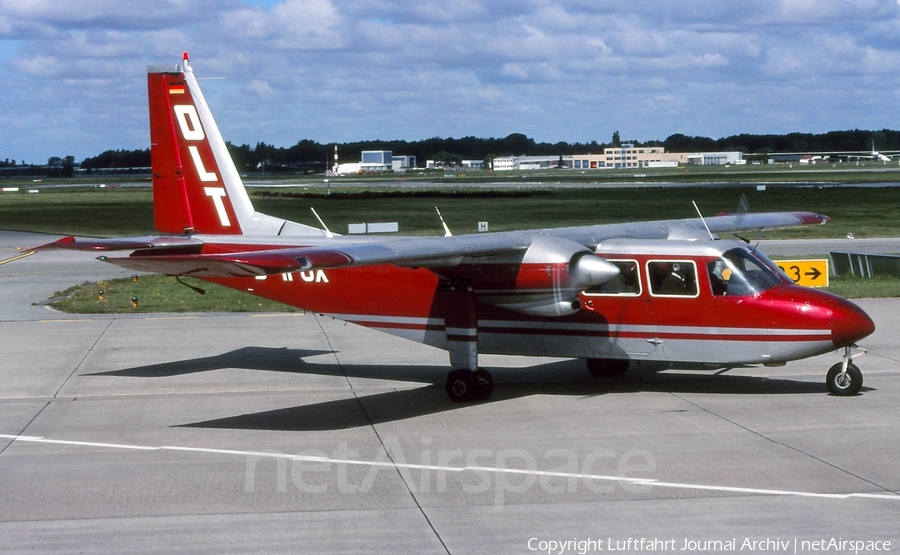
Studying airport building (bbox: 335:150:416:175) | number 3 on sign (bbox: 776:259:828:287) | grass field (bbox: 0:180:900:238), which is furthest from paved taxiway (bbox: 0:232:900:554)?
airport building (bbox: 335:150:416:175)

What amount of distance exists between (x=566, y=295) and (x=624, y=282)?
56.7 inches

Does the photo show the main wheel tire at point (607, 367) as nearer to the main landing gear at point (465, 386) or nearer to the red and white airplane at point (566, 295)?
the red and white airplane at point (566, 295)

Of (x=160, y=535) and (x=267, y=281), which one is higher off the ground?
(x=267, y=281)

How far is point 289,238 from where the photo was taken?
16.3 meters

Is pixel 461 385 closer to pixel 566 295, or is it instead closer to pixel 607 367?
pixel 566 295

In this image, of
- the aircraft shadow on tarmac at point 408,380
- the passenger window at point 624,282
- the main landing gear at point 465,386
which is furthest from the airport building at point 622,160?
the main landing gear at point 465,386

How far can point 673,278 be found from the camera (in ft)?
47.6

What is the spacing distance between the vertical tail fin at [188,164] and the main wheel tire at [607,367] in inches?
261

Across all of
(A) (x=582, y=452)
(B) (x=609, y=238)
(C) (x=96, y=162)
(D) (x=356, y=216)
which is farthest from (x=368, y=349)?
(C) (x=96, y=162)

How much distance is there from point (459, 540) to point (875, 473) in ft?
16.2

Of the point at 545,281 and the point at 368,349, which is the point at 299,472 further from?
the point at 368,349

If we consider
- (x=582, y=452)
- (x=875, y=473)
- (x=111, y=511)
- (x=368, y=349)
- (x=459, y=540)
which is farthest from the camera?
(x=368, y=349)

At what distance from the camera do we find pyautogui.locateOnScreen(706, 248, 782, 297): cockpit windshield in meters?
14.2

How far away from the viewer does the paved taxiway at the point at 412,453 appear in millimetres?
8945
